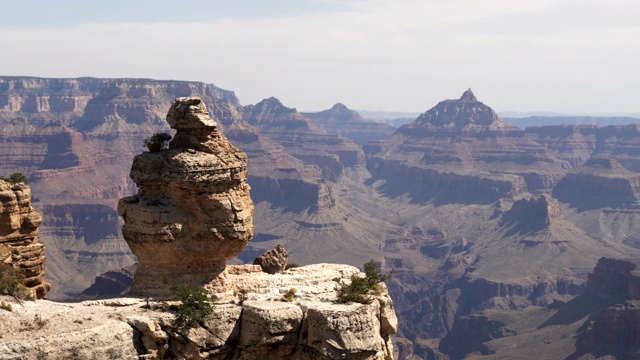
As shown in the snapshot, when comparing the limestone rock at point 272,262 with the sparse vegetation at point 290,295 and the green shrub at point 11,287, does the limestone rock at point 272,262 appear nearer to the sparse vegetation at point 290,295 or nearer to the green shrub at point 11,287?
the sparse vegetation at point 290,295


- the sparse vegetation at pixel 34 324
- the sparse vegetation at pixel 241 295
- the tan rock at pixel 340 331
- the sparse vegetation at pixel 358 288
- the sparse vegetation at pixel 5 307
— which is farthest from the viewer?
the sparse vegetation at pixel 241 295

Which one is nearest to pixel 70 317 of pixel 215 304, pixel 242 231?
pixel 215 304

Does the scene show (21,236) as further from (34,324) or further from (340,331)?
(340,331)

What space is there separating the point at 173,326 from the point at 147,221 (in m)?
5.33

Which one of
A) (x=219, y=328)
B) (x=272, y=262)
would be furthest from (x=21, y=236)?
(x=219, y=328)

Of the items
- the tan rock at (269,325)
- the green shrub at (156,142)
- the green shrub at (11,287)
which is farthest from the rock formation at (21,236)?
the tan rock at (269,325)

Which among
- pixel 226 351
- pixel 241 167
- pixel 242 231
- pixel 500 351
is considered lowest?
pixel 500 351

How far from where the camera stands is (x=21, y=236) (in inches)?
1657

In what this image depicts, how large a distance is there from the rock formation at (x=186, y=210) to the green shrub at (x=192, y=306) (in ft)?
6.70

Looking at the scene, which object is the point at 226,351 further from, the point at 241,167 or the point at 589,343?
the point at 589,343

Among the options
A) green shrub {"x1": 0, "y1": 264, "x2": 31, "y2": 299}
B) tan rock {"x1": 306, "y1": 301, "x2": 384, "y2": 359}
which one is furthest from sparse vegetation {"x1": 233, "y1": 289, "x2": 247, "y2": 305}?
green shrub {"x1": 0, "y1": 264, "x2": 31, "y2": 299}

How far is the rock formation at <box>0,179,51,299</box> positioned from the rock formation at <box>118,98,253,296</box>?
23.7ft

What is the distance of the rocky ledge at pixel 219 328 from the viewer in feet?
101

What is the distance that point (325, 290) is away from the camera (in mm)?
38688
